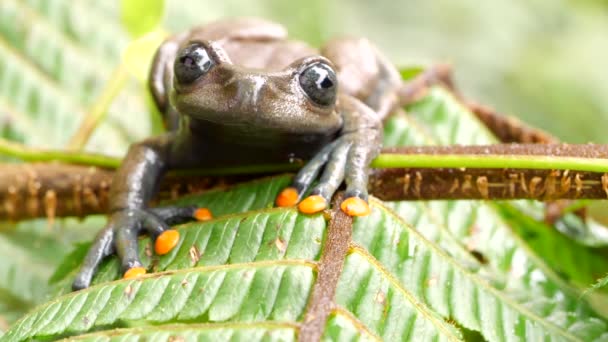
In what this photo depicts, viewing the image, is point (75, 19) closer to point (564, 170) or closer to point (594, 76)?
point (564, 170)

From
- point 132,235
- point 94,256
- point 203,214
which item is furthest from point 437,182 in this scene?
point 94,256

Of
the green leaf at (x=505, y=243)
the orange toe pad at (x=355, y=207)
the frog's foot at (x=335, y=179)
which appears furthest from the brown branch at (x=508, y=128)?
the orange toe pad at (x=355, y=207)

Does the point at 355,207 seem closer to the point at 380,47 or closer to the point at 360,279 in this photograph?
the point at 360,279

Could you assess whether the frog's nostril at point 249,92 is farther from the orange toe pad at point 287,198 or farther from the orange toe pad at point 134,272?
the orange toe pad at point 134,272

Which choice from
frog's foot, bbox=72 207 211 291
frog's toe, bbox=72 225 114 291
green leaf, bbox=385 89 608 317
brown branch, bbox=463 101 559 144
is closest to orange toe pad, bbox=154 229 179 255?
frog's foot, bbox=72 207 211 291

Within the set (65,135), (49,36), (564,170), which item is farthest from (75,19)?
(564,170)

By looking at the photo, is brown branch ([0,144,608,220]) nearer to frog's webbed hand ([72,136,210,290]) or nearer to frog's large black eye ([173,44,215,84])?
frog's webbed hand ([72,136,210,290])
